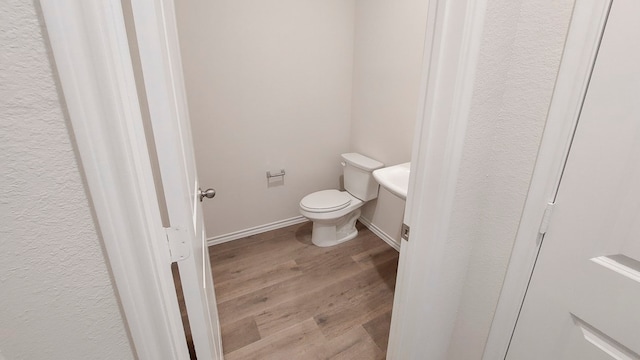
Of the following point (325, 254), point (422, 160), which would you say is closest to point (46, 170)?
point (422, 160)

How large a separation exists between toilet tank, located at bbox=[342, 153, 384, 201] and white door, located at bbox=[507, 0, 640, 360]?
1.50 m

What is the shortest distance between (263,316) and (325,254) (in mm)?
719

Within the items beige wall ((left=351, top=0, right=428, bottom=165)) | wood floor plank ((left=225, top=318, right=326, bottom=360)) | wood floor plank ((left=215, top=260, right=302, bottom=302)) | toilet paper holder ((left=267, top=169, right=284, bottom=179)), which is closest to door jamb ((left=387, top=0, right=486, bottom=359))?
wood floor plank ((left=225, top=318, right=326, bottom=360))

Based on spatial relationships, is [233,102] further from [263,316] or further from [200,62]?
[263,316]

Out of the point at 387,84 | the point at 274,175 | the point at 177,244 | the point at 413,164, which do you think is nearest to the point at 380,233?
the point at 274,175

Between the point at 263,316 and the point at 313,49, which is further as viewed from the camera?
the point at 313,49

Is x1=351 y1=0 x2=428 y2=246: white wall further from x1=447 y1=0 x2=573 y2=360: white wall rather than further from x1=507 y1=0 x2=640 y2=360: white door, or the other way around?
x1=507 y1=0 x2=640 y2=360: white door

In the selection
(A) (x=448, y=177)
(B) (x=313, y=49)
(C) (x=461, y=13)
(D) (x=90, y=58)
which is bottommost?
(A) (x=448, y=177)

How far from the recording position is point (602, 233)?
0.66 meters

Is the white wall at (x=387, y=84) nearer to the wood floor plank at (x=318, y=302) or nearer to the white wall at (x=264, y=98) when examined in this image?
the white wall at (x=264, y=98)

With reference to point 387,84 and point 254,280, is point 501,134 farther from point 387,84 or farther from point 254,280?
point 254,280

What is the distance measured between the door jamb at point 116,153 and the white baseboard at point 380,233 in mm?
2014

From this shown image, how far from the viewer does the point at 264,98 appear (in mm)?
2201

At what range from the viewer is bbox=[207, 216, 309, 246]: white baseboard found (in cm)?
238
